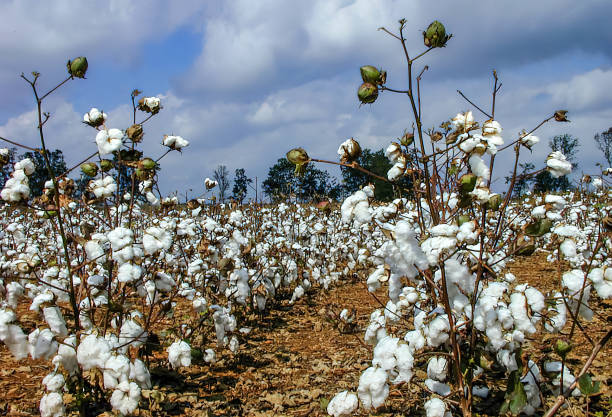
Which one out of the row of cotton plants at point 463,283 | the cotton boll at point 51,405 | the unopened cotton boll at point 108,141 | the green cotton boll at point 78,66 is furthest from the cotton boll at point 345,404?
the green cotton boll at point 78,66

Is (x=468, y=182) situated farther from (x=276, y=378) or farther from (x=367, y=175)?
(x=276, y=378)

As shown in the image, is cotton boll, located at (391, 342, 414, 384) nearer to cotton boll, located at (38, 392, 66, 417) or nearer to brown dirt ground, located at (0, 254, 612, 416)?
brown dirt ground, located at (0, 254, 612, 416)

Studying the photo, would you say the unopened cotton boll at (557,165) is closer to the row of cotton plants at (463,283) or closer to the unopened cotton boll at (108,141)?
the row of cotton plants at (463,283)

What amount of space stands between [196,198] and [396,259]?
2439 mm

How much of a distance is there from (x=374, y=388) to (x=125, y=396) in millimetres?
1204

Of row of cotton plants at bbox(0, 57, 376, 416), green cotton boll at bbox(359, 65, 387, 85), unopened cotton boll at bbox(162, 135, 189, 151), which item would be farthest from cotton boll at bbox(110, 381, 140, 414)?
green cotton boll at bbox(359, 65, 387, 85)

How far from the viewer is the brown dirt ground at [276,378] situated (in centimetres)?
272

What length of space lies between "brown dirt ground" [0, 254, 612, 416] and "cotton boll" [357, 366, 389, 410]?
0.44 m

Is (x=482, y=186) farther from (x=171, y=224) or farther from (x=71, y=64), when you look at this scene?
(x=171, y=224)

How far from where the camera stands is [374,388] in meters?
1.59

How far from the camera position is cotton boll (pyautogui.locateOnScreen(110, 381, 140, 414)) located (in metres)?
1.99

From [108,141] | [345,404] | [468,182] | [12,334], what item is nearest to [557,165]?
[468,182]

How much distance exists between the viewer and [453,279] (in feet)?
5.39

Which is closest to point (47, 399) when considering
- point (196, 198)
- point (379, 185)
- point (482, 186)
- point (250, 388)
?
point (250, 388)
